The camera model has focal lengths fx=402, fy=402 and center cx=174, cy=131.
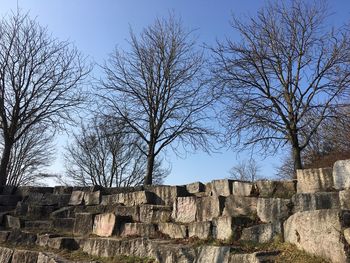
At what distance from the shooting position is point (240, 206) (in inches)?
287

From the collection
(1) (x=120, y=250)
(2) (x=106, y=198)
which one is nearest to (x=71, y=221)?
(2) (x=106, y=198)

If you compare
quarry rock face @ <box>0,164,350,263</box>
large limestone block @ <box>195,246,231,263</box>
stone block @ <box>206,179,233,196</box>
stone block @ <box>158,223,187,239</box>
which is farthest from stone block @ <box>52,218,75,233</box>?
large limestone block @ <box>195,246,231,263</box>

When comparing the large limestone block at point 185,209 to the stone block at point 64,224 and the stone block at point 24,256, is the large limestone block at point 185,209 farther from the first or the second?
the stone block at point 64,224

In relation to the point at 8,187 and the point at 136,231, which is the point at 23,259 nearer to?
the point at 136,231

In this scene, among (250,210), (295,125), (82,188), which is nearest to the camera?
(250,210)

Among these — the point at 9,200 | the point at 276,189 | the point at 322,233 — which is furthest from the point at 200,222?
the point at 9,200

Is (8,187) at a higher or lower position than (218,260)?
higher

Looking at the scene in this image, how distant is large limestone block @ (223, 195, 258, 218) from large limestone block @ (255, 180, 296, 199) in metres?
0.31

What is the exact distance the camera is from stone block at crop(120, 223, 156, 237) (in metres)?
8.12

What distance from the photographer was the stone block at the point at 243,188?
299 inches

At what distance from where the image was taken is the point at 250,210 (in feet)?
23.5

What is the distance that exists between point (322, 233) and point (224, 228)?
2.01 meters

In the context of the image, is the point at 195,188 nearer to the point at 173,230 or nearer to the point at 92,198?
the point at 173,230

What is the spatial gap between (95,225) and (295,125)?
7.50m
